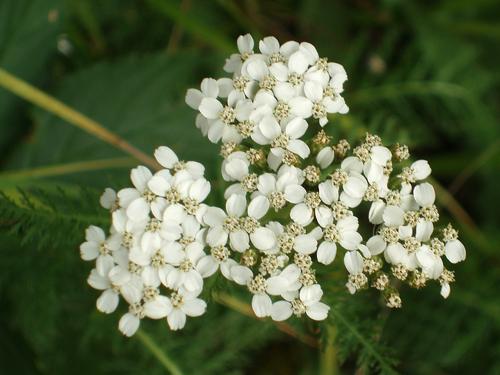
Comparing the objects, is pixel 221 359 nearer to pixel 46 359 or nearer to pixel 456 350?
pixel 46 359

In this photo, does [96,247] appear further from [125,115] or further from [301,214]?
[125,115]

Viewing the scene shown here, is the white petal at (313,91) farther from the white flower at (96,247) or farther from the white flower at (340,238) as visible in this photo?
the white flower at (96,247)

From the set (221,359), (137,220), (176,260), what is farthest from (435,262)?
(221,359)

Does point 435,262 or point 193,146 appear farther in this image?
point 193,146

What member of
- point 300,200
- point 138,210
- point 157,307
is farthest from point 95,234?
point 300,200

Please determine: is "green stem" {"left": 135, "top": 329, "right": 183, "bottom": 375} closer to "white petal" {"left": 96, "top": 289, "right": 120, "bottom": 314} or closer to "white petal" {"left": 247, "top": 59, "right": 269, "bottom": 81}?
"white petal" {"left": 96, "top": 289, "right": 120, "bottom": 314}
